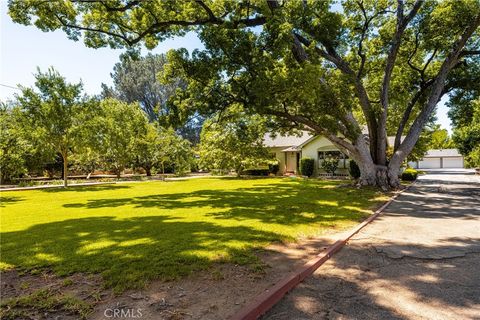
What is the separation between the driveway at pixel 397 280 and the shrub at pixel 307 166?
2190 cm

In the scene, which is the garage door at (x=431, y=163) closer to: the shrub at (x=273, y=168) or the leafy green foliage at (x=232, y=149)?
the shrub at (x=273, y=168)

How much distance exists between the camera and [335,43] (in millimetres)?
16031

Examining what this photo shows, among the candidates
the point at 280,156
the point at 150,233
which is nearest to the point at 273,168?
the point at 280,156

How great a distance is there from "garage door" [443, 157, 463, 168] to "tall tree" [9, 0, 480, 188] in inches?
2347

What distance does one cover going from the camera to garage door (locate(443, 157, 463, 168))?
2636 inches

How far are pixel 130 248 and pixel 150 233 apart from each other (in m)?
1.29

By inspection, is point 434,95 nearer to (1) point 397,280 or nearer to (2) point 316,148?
(2) point 316,148

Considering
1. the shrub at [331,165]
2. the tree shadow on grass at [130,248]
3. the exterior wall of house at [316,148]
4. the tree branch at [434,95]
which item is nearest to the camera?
A: the tree shadow on grass at [130,248]

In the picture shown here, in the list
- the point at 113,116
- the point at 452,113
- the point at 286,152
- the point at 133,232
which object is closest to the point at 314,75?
the point at 133,232

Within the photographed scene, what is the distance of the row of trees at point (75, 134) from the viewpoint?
816 inches

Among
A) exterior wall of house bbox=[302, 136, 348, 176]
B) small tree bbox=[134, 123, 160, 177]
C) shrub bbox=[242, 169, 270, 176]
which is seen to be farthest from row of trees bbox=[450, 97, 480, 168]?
small tree bbox=[134, 123, 160, 177]

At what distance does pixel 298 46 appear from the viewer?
48.6 feet

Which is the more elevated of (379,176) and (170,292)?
(379,176)

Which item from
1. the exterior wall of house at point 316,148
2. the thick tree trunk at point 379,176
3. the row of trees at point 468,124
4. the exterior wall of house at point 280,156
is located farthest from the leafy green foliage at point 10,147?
the row of trees at point 468,124
